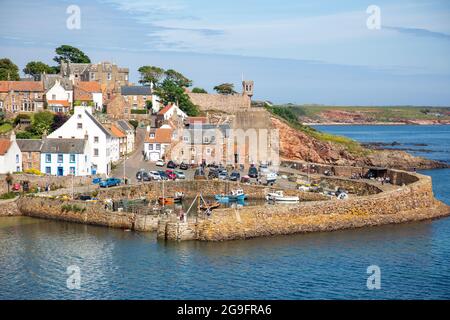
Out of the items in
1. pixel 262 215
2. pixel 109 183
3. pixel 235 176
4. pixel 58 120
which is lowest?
pixel 262 215

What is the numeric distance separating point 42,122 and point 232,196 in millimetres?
19592

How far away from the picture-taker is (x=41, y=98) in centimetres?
6925

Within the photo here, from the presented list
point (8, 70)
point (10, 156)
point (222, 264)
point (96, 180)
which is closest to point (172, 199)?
point (96, 180)

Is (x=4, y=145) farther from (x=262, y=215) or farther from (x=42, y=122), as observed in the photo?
(x=262, y=215)

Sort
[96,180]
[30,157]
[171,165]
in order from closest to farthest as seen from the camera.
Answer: [96,180], [30,157], [171,165]

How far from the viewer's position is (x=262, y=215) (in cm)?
3962

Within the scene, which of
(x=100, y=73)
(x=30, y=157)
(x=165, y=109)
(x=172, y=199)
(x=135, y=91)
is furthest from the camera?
(x=100, y=73)

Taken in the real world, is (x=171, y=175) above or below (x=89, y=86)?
below

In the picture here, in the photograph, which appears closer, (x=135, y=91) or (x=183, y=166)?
(x=183, y=166)

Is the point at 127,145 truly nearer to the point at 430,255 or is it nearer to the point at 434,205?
the point at 434,205

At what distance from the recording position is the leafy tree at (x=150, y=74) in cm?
8981

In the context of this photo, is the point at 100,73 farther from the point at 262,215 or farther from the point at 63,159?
the point at 262,215

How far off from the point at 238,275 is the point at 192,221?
6937 mm
